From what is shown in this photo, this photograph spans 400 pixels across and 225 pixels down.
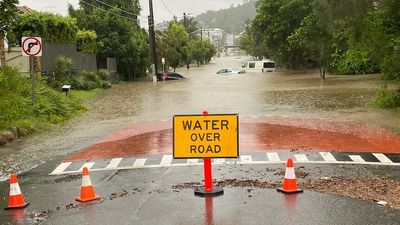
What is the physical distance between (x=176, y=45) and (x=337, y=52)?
88.6ft

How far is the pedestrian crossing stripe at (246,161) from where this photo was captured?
977 centimetres

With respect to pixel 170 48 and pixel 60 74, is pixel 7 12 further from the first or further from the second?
pixel 170 48

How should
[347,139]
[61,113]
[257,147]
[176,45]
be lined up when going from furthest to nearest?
[176,45], [61,113], [347,139], [257,147]

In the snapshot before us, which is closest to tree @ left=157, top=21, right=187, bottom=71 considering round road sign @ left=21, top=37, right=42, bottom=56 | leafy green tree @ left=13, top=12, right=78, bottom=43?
leafy green tree @ left=13, top=12, right=78, bottom=43

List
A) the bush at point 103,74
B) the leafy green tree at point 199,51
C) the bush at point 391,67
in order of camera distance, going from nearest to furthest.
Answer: the bush at point 391,67 < the bush at point 103,74 < the leafy green tree at point 199,51

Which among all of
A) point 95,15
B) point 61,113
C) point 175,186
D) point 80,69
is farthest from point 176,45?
point 175,186

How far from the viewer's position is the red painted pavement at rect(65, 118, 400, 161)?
37.5ft

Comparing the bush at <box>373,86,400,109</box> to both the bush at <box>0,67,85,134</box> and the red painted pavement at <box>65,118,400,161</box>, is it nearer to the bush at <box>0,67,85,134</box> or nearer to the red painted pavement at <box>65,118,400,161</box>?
the red painted pavement at <box>65,118,400,161</box>

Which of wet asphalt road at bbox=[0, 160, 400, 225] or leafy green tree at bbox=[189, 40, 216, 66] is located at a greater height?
leafy green tree at bbox=[189, 40, 216, 66]

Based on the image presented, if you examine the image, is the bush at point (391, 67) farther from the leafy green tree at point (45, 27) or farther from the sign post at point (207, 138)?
the leafy green tree at point (45, 27)

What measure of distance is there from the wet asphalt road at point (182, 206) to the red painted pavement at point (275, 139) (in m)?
2.60

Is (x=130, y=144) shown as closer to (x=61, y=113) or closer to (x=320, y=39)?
(x=61, y=113)

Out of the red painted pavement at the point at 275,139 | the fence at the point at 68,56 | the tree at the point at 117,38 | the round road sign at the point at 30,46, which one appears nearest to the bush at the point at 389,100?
the red painted pavement at the point at 275,139

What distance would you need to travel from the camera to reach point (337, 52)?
140 ft
